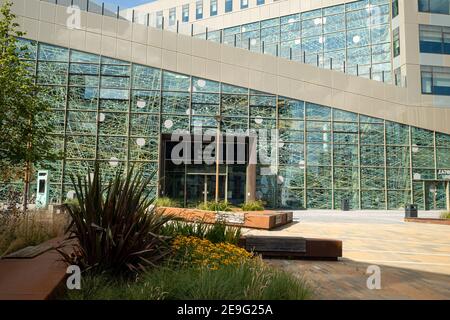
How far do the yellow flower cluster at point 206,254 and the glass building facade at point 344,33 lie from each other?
3392 cm

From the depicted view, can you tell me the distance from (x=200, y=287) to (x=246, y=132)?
24476 mm

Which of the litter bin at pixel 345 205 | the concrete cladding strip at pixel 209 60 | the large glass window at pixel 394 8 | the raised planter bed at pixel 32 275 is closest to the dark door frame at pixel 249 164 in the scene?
the concrete cladding strip at pixel 209 60

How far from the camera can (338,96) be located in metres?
29.5

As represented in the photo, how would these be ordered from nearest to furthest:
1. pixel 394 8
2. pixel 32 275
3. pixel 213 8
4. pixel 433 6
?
pixel 32 275
pixel 433 6
pixel 394 8
pixel 213 8

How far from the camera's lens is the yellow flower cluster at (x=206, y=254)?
5828 millimetres

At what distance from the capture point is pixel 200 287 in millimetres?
4703

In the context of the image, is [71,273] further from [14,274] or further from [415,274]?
[415,274]

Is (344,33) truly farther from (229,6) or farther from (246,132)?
(246,132)

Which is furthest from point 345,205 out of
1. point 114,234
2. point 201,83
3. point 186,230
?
point 114,234

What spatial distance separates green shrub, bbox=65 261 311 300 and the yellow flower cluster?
486 millimetres

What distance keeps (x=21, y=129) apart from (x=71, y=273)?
8.09 m

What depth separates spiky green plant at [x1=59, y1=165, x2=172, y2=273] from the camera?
555cm

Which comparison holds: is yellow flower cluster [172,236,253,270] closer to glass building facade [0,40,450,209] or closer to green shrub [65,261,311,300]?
green shrub [65,261,311,300]

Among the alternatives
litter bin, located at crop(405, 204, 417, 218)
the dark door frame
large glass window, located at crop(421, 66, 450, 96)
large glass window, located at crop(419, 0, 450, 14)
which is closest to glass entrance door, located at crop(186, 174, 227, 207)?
the dark door frame
